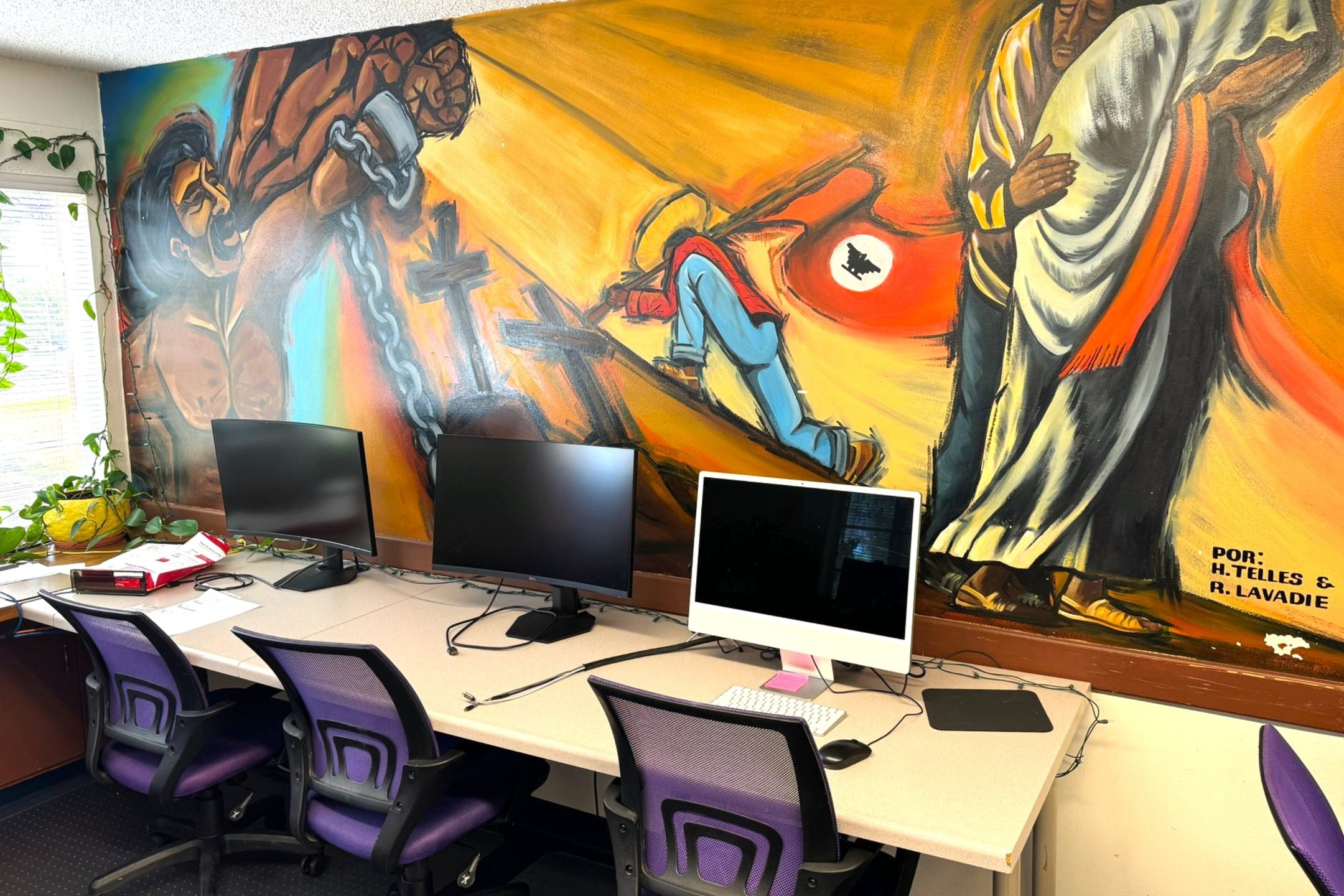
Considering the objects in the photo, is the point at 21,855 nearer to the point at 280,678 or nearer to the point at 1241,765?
the point at 280,678

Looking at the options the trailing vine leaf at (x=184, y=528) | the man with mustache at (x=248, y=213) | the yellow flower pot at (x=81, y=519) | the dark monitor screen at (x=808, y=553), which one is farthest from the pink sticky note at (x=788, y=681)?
the yellow flower pot at (x=81, y=519)

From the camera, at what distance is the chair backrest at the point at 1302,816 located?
4.43 ft

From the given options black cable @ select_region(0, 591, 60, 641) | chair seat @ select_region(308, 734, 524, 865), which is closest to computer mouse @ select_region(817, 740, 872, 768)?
chair seat @ select_region(308, 734, 524, 865)

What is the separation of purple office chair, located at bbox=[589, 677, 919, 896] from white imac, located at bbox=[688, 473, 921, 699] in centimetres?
48

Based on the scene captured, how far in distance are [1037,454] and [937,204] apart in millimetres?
657

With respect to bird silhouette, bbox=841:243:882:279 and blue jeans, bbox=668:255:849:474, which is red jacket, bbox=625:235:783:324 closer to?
blue jeans, bbox=668:255:849:474

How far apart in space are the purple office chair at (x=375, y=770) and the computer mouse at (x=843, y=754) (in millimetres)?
853

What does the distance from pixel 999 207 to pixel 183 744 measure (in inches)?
98.3

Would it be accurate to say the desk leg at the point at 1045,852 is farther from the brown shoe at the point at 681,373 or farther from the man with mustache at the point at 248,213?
the man with mustache at the point at 248,213

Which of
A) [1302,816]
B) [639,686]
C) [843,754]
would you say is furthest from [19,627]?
[1302,816]

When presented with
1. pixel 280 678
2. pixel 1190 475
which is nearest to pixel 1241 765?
pixel 1190 475

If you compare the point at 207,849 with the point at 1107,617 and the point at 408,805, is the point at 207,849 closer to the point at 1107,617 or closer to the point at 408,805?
the point at 408,805

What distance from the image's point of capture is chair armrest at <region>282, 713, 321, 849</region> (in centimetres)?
225

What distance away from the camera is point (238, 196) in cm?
348
